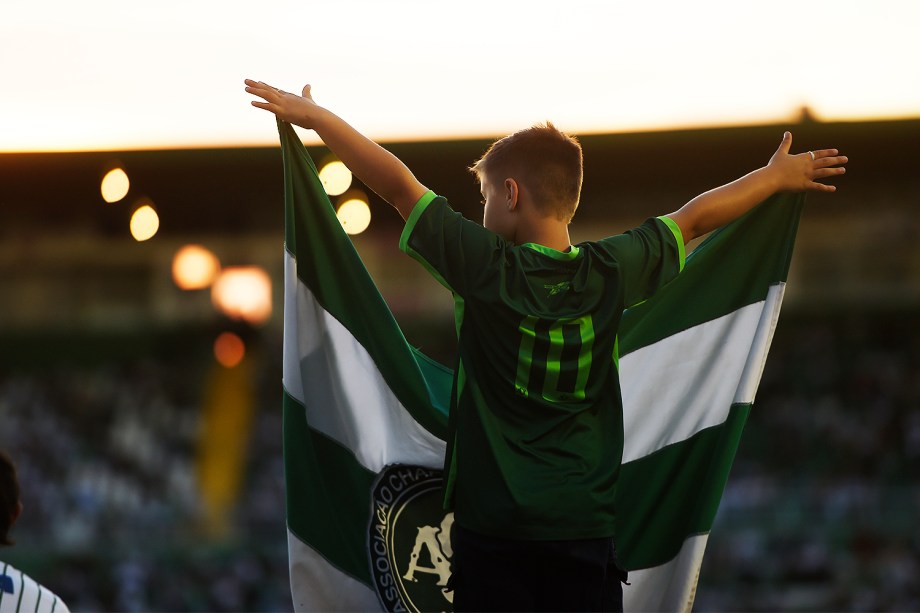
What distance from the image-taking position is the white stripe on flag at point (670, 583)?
A: 271 centimetres

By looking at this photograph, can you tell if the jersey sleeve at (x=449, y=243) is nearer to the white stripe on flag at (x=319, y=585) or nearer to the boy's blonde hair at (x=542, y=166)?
the boy's blonde hair at (x=542, y=166)

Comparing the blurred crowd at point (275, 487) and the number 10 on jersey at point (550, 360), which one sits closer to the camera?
the number 10 on jersey at point (550, 360)

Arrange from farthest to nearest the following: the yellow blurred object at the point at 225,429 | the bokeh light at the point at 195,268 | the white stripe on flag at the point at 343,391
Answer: the yellow blurred object at the point at 225,429 < the bokeh light at the point at 195,268 < the white stripe on flag at the point at 343,391

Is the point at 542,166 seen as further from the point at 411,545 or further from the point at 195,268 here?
the point at 195,268

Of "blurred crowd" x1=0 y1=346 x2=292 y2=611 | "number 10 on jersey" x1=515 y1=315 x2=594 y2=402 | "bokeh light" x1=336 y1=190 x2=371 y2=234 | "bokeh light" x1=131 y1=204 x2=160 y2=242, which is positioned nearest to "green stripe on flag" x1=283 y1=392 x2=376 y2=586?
"number 10 on jersey" x1=515 y1=315 x2=594 y2=402

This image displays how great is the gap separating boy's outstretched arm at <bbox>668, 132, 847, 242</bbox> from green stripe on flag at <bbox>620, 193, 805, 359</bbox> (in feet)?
0.61

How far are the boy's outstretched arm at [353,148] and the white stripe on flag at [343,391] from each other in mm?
503

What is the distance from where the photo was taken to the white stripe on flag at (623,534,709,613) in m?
2.71

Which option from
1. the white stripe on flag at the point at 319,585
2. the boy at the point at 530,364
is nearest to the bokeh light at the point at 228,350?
the white stripe on flag at the point at 319,585

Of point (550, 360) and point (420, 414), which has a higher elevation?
point (550, 360)

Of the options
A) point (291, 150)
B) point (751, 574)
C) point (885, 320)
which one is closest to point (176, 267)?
point (751, 574)

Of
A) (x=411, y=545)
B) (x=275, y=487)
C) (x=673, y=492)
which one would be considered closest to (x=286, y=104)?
(x=411, y=545)

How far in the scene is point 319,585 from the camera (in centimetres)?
276

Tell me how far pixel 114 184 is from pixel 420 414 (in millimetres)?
10230
